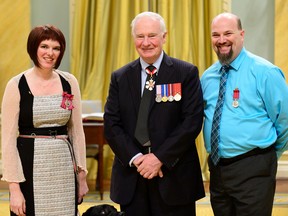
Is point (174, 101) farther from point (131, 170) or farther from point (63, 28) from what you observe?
point (63, 28)

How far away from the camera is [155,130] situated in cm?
308

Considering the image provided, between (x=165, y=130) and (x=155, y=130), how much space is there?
6 centimetres

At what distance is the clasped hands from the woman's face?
0.75 meters

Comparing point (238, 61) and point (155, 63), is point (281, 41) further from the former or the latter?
point (155, 63)

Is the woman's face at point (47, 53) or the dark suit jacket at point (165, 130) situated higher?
the woman's face at point (47, 53)

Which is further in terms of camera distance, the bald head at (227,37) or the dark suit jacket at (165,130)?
the bald head at (227,37)

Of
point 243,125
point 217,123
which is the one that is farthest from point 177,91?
point 243,125

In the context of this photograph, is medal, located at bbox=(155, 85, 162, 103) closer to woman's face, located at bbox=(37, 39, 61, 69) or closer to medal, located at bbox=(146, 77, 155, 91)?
medal, located at bbox=(146, 77, 155, 91)

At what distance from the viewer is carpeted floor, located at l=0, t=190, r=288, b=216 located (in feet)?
17.4

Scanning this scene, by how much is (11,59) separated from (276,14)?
3404mm

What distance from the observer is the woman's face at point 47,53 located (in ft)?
9.54

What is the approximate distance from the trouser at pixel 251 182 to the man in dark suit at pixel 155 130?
19 centimetres

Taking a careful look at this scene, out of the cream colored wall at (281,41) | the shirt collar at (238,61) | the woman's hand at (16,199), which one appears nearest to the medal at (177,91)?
the shirt collar at (238,61)

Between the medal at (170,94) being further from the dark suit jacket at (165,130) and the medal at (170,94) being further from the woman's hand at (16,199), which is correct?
the woman's hand at (16,199)
